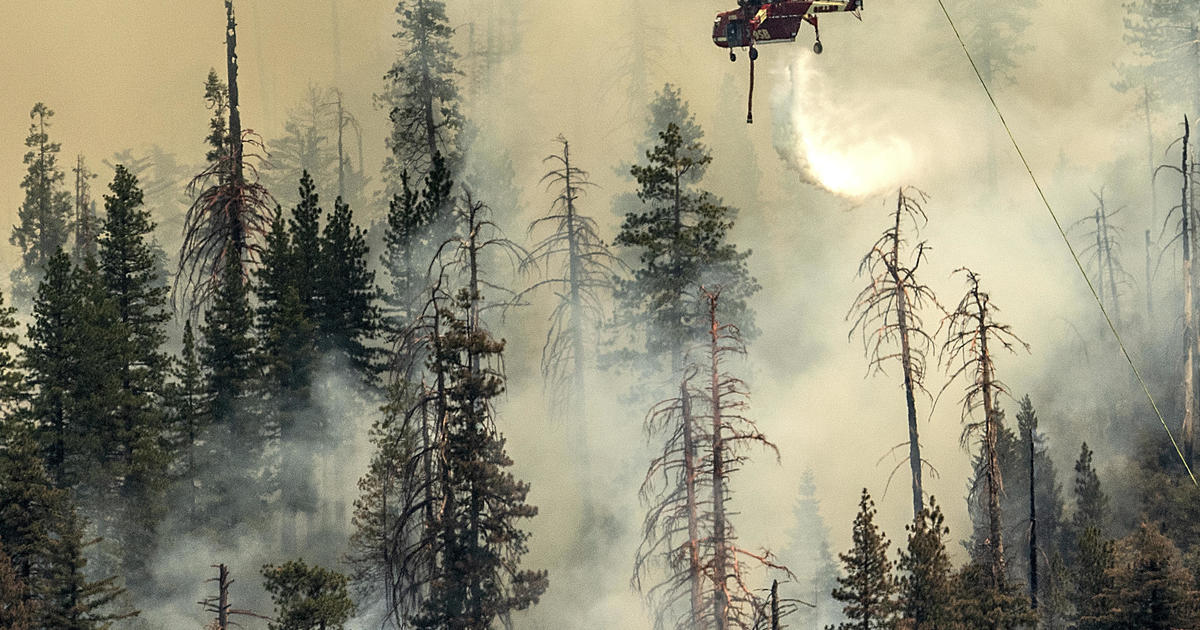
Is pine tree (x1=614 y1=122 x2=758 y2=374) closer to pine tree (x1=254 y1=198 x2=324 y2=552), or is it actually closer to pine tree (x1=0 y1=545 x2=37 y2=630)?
pine tree (x1=254 y1=198 x2=324 y2=552)

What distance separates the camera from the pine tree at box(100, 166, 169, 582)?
5631 cm

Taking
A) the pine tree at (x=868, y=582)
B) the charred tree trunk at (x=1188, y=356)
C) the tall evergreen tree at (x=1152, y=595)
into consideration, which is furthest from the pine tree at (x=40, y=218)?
the tall evergreen tree at (x=1152, y=595)

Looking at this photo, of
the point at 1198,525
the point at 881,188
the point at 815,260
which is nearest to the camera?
the point at 1198,525

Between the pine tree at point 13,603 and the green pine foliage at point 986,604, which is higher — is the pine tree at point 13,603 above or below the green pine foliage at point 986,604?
above

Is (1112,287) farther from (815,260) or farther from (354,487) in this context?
(354,487)

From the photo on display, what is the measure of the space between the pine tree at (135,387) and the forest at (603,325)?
158 millimetres

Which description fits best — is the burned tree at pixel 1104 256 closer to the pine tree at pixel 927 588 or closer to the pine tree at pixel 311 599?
the pine tree at pixel 927 588

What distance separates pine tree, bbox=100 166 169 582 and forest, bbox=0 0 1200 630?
158 millimetres

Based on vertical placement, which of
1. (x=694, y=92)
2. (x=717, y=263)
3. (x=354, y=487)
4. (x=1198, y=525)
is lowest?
(x=1198, y=525)

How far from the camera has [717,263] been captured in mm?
62781

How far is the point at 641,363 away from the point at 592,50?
1911 inches

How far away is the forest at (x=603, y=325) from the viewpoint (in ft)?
157

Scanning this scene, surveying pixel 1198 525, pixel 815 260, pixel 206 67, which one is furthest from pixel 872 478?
pixel 206 67

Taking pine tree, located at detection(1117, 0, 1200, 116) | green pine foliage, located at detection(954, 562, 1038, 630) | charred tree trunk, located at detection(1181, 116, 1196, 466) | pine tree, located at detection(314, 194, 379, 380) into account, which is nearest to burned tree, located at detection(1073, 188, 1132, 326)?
pine tree, located at detection(1117, 0, 1200, 116)
